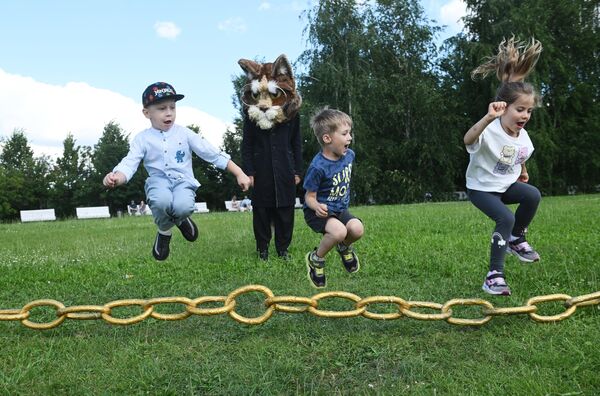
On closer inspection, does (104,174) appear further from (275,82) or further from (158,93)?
(158,93)

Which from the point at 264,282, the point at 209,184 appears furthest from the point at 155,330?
the point at 209,184

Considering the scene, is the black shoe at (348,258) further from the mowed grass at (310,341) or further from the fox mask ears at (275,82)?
the fox mask ears at (275,82)

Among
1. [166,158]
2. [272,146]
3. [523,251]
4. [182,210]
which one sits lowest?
[523,251]

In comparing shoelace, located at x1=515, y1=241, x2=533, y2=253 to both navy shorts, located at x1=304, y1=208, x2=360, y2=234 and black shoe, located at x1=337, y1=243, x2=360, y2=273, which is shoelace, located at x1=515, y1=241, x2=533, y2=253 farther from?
navy shorts, located at x1=304, y1=208, x2=360, y2=234

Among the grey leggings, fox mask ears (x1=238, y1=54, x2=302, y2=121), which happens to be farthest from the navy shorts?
fox mask ears (x1=238, y1=54, x2=302, y2=121)

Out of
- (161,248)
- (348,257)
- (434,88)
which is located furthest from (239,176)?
(434,88)

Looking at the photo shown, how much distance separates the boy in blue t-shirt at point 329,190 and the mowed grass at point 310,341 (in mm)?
547

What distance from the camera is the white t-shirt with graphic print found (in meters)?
5.54

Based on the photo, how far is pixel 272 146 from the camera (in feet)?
27.0

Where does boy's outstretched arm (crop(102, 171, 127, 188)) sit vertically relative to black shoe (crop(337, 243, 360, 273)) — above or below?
above

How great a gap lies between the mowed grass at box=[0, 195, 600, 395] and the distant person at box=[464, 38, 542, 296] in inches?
22.4

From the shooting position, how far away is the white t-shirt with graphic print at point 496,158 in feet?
18.2

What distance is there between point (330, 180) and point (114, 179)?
2.04 metres

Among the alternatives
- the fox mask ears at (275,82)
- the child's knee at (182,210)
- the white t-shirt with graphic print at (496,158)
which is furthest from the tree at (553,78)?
the child's knee at (182,210)
